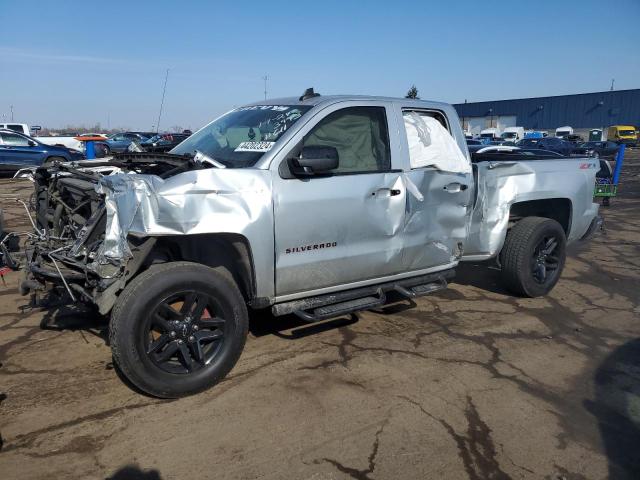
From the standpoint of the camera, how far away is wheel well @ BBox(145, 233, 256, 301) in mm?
3447

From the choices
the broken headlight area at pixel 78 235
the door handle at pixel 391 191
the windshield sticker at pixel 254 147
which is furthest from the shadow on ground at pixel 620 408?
the broken headlight area at pixel 78 235

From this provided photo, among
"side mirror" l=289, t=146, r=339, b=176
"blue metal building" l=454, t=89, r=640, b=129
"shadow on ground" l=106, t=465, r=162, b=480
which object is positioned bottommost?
"shadow on ground" l=106, t=465, r=162, b=480

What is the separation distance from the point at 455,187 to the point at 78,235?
308cm

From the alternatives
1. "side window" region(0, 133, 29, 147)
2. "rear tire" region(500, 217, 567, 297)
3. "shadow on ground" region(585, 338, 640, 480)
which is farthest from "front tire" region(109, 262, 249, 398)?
"side window" region(0, 133, 29, 147)

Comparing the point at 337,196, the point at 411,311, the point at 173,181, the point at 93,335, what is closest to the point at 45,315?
the point at 93,335

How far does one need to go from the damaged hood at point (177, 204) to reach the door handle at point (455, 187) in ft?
6.15

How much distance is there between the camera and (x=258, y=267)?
3492mm

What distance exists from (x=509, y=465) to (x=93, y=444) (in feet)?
7.54

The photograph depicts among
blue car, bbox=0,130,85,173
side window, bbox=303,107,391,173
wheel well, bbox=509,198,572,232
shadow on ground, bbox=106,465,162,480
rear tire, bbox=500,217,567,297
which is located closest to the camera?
shadow on ground, bbox=106,465,162,480

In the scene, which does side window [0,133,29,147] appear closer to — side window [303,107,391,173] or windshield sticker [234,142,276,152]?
windshield sticker [234,142,276,152]

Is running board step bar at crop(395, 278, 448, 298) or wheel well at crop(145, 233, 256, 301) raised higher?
wheel well at crop(145, 233, 256, 301)

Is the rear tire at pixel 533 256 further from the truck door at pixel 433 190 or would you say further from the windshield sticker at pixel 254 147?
the windshield sticker at pixel 254 147

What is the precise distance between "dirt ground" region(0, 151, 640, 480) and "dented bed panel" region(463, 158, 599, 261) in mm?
716

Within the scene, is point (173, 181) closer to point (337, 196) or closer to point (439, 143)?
point (337, 196)
